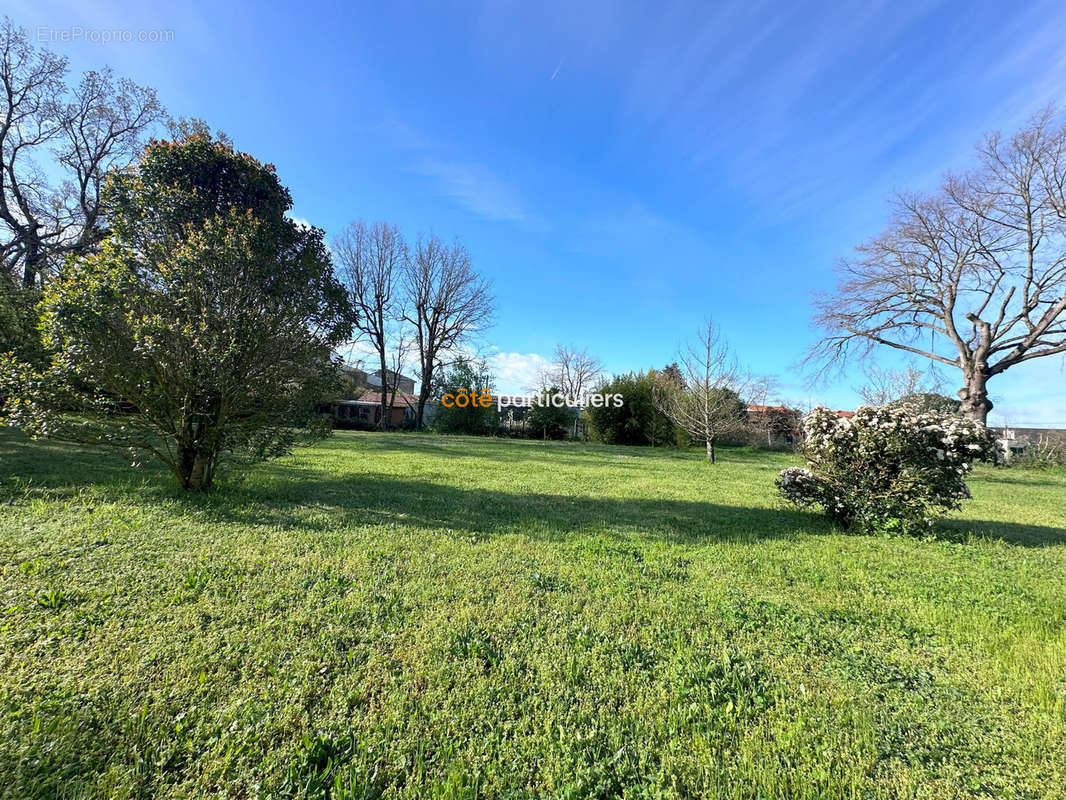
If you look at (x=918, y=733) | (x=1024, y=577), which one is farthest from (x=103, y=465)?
(x=1024, y=577)

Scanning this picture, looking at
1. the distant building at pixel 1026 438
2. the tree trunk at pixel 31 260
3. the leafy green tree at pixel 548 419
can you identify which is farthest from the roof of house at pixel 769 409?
the tree trunk at pixel 31 260

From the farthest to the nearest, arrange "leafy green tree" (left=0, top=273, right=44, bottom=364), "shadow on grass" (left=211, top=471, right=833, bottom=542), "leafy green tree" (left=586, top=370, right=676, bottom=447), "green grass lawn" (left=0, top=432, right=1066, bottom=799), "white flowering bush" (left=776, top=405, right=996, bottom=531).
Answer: "leafy green tree" (left=586, top=370, right=676, bottom=447), "leafy green tree" (left=0, top=273, right=44, bottom=364), "white flowering bush" (left=776, top=405, right=996, bottom=531), "shadow on grass" (left=211, top=471, right=833, bottom=542), "green grass lawn" (left=0, top=432, right=1066, bottom=799)

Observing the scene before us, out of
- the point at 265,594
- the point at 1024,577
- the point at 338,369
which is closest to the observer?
the point at 265,594

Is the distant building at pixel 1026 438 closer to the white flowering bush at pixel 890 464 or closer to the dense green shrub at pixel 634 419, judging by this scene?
the dense green shrub at pixel 634 419

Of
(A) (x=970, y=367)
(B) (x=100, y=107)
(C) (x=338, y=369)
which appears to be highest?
(B) (x=100, y=107)

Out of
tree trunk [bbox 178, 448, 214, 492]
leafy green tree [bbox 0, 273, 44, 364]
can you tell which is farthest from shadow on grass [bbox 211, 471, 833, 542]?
leafy green tree [bbox 0, 273, 44, 364]

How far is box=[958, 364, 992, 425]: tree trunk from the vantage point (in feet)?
50.3

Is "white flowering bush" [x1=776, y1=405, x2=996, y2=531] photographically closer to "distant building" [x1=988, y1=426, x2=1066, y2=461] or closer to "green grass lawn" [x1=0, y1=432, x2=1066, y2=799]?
"green grass lawn" [x1=0, y1=432, x2=1066, y2=799]

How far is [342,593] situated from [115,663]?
1.15m

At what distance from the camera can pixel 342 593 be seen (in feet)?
9.46

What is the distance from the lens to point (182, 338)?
509 cm

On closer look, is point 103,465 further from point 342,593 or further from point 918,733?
point 918,733

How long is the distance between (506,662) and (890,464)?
5.83 metres

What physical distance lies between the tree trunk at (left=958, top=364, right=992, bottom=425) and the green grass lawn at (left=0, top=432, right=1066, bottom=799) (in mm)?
15945
